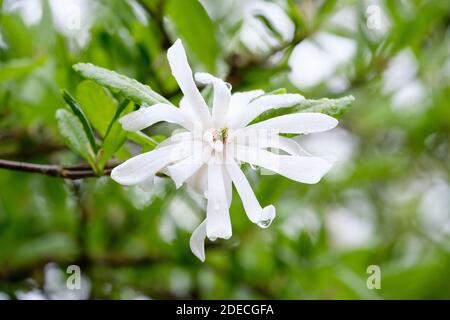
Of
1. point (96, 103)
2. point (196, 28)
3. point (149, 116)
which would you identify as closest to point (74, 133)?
point (96, 103)

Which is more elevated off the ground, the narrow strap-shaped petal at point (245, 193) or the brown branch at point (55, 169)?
the brown branch at point (55, 169)

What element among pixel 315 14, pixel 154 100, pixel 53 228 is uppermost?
pixel 315 14

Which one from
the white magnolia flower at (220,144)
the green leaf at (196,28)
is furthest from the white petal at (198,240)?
the green leaf at (196,28)

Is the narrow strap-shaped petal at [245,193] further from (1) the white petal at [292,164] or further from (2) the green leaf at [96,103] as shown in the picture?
(2) the green leaf at [96,103]
